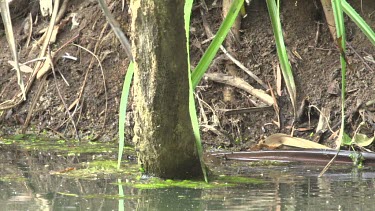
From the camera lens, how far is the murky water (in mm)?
2910

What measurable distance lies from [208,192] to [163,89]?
0.48 meters

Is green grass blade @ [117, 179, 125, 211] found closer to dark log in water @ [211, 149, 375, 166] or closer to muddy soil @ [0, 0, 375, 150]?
dark log in water @ [211, 149, 375, 166]

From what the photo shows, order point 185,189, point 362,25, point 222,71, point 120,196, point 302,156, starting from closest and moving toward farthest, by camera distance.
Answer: point 120,196 → point 185,189 → point 362,25 → point 302,156 → point 222,71

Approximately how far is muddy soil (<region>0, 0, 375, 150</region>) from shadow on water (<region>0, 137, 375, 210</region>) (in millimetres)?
824

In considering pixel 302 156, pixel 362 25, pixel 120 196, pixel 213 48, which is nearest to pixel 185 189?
pixel 120 196

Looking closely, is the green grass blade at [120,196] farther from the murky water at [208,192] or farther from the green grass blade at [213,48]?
the green grass blade at [213,48]

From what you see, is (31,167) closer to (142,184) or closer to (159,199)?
(142,184)

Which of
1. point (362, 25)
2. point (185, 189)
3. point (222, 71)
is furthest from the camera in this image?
point (222, 71)

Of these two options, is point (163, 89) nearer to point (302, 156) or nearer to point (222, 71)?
point (302, 156)

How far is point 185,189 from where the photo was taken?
324 cm

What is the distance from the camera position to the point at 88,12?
6.17 meters

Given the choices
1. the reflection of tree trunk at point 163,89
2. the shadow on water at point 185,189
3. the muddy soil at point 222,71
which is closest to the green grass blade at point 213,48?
the reflection of tree trunk at point 163,89

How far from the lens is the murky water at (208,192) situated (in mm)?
2910

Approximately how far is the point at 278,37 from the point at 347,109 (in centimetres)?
162
